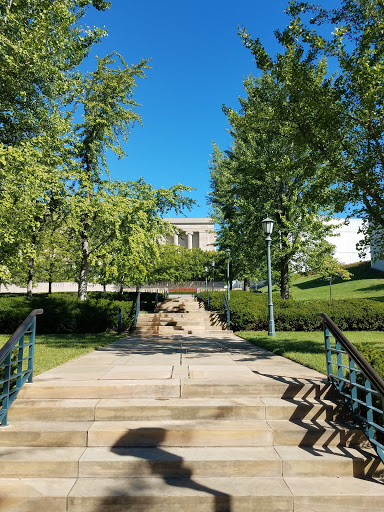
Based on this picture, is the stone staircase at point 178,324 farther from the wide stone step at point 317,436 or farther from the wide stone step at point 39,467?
the wide stone step at point 39,467

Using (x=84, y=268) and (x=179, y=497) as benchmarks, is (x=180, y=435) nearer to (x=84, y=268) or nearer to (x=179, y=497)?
(x=179, y=497)

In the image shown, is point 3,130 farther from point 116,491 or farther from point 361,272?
point 361,272

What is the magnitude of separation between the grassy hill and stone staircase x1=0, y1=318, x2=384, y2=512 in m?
27.1

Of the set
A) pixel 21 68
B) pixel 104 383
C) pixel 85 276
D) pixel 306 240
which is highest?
pixel 21 68

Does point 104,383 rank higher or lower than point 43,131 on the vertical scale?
lower

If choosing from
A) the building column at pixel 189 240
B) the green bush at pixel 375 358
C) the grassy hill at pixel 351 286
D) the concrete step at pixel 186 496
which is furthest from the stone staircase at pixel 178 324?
the building column at pixel 189 240

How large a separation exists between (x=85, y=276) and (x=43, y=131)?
316 inches

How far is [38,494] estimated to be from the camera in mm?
3508

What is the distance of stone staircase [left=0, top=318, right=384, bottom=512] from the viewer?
345 cm

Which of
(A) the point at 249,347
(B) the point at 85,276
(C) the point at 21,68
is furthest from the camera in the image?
(B) the point at 85,276

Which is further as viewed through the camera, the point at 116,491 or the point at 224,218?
the point at 224,218

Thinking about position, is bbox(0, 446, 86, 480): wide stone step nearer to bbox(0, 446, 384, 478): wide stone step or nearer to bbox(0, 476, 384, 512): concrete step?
bbox(0, 446, 384, 478): wide stone step

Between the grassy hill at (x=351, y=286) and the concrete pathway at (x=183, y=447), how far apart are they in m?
27.2

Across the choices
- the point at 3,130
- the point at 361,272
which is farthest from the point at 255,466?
the point at 361,272
